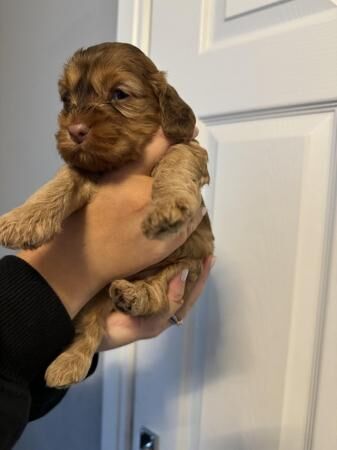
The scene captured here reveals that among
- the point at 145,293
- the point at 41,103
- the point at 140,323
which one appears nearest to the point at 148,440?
the point at 140,323

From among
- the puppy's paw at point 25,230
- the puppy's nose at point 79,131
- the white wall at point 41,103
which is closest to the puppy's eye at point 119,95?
the puppy's nose at point 79,131

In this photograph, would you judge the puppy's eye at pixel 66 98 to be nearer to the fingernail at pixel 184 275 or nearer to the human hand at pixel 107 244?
the human hand at pixel 107 244

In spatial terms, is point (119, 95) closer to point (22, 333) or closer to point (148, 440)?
point (22, 333)

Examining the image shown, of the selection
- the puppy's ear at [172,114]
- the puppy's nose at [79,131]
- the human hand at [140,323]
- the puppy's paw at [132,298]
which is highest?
the puppy's ear at [172,114]

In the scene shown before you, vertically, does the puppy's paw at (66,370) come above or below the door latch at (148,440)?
above

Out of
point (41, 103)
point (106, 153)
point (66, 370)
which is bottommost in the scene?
point (66, 370)

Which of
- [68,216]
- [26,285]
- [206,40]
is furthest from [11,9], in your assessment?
[26,285]

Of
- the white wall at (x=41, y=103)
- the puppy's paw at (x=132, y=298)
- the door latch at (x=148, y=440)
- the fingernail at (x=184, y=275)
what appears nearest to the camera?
the puppy's paw at (x=132, y=298)
